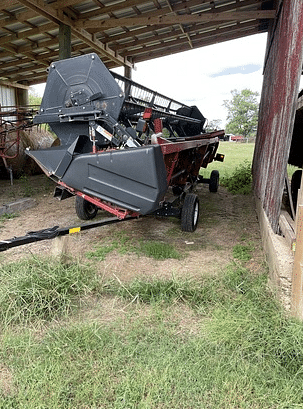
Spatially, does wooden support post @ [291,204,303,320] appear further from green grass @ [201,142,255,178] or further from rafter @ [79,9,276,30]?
green grass @ [201,142,255,178]

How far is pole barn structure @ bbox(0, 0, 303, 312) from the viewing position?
330cm

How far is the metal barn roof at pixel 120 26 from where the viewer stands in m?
7.71

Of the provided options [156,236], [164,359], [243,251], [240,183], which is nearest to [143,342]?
[164,359]

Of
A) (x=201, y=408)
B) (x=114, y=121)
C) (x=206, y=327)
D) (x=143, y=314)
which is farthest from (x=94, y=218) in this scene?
(x=201, y=408)

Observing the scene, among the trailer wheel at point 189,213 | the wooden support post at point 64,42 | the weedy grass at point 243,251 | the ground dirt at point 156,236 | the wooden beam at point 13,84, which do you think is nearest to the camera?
→ the ground dirt at point 156,236

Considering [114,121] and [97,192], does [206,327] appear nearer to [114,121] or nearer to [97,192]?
[97,192]

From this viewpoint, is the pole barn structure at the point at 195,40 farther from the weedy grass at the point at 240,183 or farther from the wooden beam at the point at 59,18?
the weedy grass at the point at 240,183

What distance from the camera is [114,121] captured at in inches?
156

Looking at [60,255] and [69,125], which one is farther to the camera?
[69,125]

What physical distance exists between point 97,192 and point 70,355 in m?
1.95

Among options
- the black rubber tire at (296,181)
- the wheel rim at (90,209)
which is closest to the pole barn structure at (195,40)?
the black rubber tire at (296,181)

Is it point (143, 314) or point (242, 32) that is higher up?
point (242, 32)

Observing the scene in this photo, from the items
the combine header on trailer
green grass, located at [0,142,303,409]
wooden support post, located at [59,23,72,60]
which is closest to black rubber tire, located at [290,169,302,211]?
the combine header on trailer

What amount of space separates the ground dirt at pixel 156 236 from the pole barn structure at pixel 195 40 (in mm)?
500
